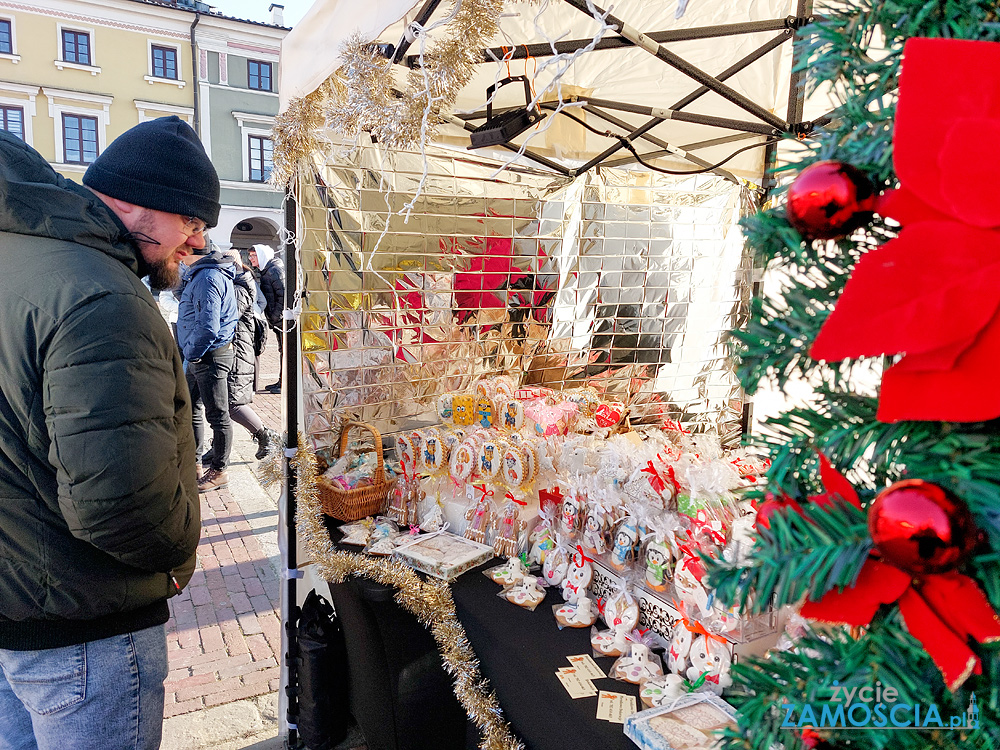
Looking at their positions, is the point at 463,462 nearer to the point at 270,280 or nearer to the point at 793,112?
the point at 793,112

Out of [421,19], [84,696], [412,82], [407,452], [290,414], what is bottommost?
[84,696]

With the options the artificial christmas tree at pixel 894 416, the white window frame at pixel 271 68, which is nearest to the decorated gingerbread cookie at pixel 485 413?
the artificial christmas tree at pixel 894 416

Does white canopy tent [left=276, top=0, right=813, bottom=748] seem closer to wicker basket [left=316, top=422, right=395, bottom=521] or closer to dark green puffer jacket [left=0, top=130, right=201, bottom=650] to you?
wicker basket [left=316, top=422, right=395, bottom=521]

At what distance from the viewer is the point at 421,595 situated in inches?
76.2

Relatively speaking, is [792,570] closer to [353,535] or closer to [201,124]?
[353,535]

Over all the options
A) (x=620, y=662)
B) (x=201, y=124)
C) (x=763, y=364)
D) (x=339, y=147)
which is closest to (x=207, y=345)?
(x=339, y=147)

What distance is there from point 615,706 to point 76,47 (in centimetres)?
2295

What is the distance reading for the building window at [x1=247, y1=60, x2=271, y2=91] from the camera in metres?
19.0

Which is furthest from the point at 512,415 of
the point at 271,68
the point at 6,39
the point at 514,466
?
the point at 6,39

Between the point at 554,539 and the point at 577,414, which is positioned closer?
the point at 554,539

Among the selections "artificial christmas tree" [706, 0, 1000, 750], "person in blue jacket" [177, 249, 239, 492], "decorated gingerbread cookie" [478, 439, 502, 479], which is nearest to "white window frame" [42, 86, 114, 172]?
"person in blue jacket" [177, 249, 239, 492]

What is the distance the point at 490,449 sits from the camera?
7.74 feet

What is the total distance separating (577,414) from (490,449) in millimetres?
792

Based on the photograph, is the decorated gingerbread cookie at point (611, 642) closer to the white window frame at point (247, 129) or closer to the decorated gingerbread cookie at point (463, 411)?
the decorated gingerbread cookie at point (463, 411)
